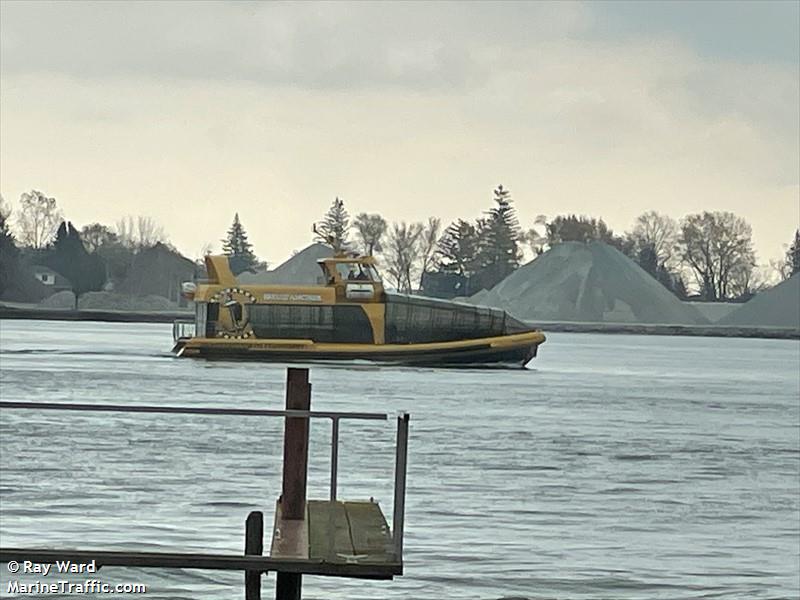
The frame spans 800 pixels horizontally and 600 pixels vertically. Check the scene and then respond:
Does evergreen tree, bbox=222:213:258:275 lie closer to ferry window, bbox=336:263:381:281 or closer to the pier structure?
ferry window, bbox=336:263:381:281

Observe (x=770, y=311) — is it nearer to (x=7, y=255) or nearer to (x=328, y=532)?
(x=7, y=255)

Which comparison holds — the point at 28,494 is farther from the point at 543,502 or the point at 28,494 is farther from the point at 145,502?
the point at 543,502

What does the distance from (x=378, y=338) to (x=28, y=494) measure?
156 ft

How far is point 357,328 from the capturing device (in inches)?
2522

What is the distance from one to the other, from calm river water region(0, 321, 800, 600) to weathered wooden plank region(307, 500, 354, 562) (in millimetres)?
2547

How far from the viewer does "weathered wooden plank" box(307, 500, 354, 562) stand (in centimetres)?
762

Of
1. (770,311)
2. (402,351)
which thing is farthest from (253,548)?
(770,311)

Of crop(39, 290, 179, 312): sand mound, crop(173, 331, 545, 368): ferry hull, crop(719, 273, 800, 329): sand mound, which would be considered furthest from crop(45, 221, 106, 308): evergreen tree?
crop(719, 273, 800, 329): sand mound

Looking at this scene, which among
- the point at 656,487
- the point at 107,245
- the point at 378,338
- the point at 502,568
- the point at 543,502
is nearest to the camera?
the point at 502,568

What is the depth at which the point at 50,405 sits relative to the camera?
7570 mm

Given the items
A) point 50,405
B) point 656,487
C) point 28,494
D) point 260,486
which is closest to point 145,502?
point 28,494

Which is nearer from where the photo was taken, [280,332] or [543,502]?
[543,502]

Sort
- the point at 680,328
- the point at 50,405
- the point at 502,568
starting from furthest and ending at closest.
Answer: the point at 680,328 → the point at 502,568 → the point at 50,405

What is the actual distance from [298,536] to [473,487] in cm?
1164
